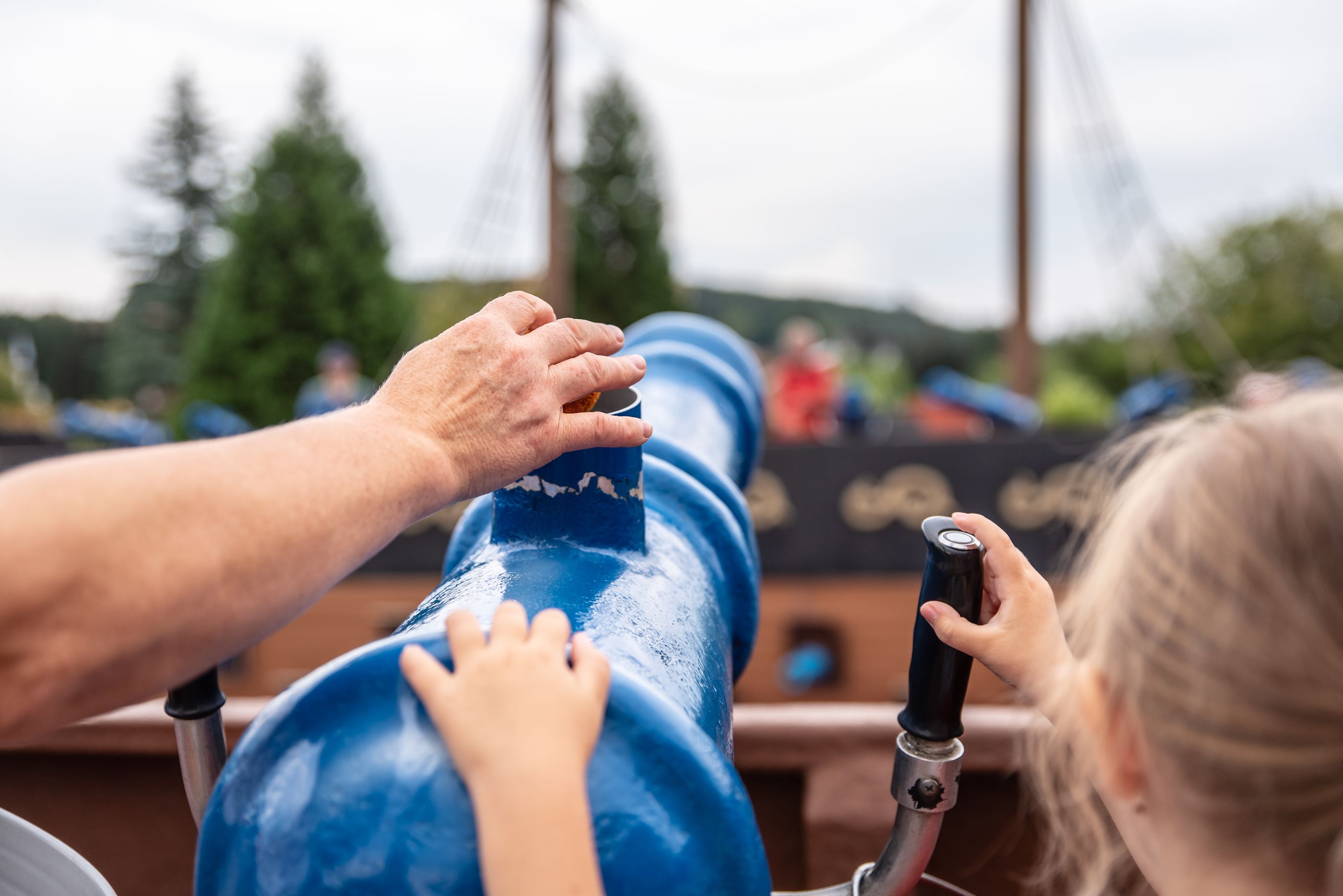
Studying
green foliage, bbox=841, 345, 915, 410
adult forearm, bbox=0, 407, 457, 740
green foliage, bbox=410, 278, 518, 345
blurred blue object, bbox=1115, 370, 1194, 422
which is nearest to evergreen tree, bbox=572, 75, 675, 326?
green foliage, bbox=410, 278, 518, 345

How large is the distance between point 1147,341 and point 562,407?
2334 centimetres

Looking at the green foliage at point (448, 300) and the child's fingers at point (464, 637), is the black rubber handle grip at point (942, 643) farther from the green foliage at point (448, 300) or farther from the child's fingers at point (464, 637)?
the green foliage at point (448, 300)

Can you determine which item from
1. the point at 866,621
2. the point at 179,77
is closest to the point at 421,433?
the point at 866,621

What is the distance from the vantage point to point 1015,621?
32.9 inches

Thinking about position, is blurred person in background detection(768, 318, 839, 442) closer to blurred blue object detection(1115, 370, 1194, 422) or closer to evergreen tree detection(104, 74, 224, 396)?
blurred blue object detection(1115, 370, 1194, 422)

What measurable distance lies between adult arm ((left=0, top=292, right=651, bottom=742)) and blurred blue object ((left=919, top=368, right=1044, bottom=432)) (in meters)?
5.99

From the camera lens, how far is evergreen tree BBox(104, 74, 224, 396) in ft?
104

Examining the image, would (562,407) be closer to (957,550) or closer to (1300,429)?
(957,550)

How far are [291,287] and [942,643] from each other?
17303 mm

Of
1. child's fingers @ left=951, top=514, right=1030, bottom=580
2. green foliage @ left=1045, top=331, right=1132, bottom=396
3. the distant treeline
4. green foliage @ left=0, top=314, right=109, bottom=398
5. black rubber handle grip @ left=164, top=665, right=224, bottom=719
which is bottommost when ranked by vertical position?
green foliage @ left=0, top=314, right=109, bottom=398

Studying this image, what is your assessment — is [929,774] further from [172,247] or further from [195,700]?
[172,247]

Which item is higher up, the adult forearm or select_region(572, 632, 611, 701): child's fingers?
the adult forearm

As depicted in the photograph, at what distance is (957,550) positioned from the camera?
0.75m

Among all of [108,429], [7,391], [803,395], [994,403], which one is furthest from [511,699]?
Answer: [7,391]
